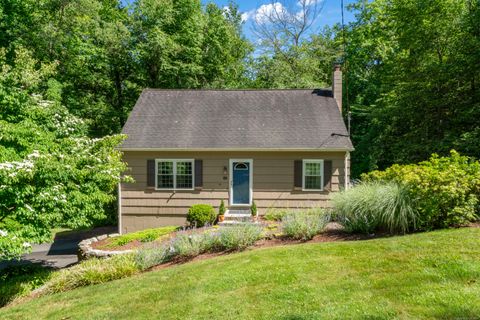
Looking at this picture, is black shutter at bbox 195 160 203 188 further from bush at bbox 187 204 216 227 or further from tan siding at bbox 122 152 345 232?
bush at bbox 187 204 216 227

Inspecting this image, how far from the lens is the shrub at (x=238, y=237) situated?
7141 millimetres

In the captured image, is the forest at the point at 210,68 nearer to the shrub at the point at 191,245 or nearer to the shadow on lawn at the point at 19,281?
the shadow on lawn at the point at 19,281


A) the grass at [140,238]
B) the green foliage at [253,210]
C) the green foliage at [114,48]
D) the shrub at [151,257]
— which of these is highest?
the green foliage at [114,48]

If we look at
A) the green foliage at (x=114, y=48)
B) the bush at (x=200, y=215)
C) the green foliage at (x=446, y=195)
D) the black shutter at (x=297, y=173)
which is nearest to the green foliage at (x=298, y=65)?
the green foliage at (x=114, y=48)

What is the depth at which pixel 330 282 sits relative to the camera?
4.61m

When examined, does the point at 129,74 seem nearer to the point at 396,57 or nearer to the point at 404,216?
the point at 396,57

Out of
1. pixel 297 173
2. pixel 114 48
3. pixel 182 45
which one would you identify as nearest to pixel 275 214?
pixel 297 173

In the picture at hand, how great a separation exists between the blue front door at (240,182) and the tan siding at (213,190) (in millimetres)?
257

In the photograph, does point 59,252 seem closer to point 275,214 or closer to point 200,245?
point 200,245

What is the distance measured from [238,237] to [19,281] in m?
5.15

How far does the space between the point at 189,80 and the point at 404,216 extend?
14.7m

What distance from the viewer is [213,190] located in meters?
11.8

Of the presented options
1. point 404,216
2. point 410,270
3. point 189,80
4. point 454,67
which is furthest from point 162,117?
point 454,67

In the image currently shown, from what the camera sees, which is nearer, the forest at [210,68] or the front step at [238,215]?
the forest at [210,68]
